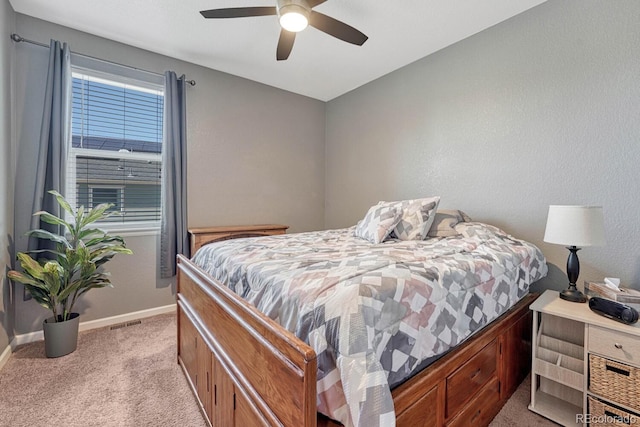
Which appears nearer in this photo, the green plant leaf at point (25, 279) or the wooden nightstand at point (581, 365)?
the wooden nightstand at point (581, 365)

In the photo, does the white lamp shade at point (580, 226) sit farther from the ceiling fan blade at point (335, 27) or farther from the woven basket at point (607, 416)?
the ceiling fan blade at point (335, 27)

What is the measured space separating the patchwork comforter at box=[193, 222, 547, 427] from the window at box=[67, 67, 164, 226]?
1.61 metres

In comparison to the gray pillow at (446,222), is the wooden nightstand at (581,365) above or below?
below

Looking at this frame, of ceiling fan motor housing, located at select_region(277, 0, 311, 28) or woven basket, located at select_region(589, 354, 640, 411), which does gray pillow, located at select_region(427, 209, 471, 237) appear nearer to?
woven basket, located at select_region(589, 354, 640, 411)

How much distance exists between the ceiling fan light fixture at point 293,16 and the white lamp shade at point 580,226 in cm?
196

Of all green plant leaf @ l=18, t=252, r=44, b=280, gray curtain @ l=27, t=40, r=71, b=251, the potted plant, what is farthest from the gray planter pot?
gray curtain @ l=27, t=40, r=71, b=251

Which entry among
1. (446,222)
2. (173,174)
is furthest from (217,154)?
(446,222)

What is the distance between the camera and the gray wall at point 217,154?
2391 millimetres

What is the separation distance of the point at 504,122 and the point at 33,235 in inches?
154

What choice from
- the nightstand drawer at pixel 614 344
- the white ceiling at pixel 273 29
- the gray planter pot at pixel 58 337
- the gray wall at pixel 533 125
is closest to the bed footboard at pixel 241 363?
the gray planter pot at pixel 58 337

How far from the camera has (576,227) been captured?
1.59 m

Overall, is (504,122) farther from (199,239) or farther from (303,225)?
(199,239)

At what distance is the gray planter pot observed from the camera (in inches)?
83.4

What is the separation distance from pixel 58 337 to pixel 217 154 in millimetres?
2139
